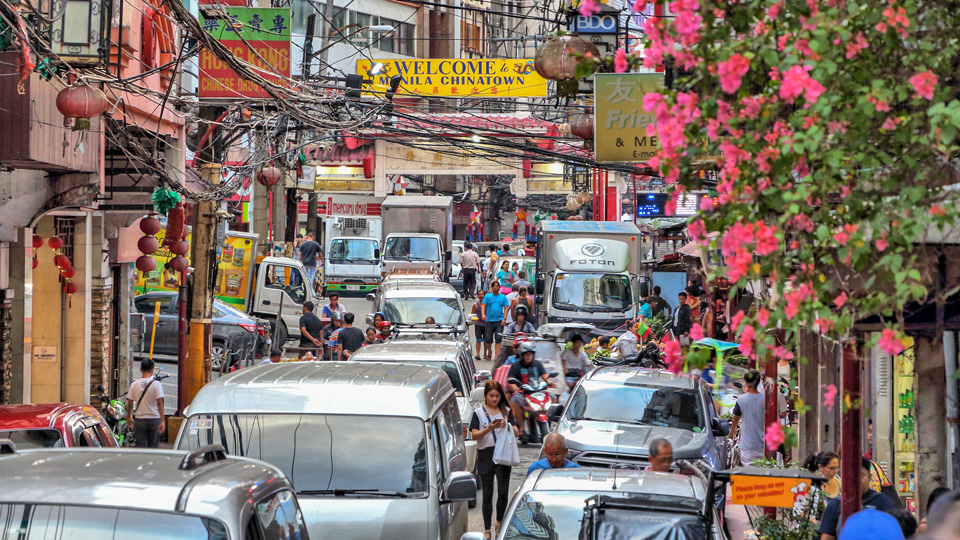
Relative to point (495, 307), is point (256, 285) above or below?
above

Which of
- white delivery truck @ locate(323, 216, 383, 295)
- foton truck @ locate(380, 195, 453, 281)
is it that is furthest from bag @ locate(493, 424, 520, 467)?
white delivery truck @ locate(323, 216, 383, 295)

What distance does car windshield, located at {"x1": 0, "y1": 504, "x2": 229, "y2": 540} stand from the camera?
4574mm

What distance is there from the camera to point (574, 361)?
57.6 ft

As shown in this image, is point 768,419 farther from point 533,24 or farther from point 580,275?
point 533,24

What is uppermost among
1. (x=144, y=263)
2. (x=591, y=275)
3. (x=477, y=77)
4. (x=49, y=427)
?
(x=477, y=77)

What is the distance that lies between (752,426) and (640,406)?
1316 mm

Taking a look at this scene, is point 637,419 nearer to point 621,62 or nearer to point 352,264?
point 621,62

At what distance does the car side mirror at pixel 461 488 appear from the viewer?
295 inches

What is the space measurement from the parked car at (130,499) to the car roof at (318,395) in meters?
2.54

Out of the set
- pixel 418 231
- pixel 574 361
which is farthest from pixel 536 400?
pixel 418 231

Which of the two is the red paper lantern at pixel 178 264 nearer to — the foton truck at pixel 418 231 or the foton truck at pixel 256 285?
the foton truck at pixel 256 285

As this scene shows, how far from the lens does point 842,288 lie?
4.63 metres

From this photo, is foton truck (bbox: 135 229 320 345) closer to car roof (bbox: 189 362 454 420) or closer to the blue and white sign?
the blue and white sign

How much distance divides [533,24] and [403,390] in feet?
279
